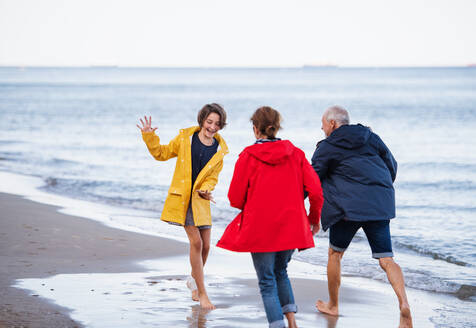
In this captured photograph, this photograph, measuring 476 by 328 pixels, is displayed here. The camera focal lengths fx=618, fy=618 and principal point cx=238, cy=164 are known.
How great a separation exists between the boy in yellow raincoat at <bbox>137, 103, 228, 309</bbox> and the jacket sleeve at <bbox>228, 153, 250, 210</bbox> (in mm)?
864

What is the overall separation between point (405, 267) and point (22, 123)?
30832mm

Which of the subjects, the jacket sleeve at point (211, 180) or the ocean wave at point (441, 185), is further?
the ocean wave at point (441, 185)

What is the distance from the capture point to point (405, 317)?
4.79 metres

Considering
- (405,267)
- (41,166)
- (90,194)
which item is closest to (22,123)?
(41,166)

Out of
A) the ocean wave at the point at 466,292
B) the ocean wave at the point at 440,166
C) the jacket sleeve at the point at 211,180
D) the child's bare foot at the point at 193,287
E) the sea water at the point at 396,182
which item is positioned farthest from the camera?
the ocean wave at the point at 440,166

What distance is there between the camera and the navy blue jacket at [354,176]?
4.74 m

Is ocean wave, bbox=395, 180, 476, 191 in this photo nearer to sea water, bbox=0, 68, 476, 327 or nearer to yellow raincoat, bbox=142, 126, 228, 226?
sea water, bbox=0, 68, 476, 327

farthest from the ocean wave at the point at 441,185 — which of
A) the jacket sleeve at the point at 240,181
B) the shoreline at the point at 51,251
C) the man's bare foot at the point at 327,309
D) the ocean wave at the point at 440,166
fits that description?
the jacket sleeve at the point at 240,181

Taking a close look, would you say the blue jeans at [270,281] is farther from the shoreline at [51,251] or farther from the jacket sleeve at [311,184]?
the shoreline at [51,251]

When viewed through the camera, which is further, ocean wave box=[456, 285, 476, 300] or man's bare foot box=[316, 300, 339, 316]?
ocean wave box=[456, 285, 476, 300]

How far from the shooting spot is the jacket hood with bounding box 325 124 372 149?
15.7 feet

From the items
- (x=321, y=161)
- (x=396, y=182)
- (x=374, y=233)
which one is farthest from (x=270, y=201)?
(x=396, y=182)

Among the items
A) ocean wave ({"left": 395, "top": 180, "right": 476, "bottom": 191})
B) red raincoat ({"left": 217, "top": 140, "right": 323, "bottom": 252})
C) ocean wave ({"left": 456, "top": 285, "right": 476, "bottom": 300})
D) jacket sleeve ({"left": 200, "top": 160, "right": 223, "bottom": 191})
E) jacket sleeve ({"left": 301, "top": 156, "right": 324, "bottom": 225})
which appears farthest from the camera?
ocean wave ({"left": 395, "top": 180, "right": 476, "bottom": 191})

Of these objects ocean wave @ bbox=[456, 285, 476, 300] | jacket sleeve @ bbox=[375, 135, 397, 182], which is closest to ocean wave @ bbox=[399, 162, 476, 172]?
ocean wave @ bbox=[456, 285, 476, 300]
